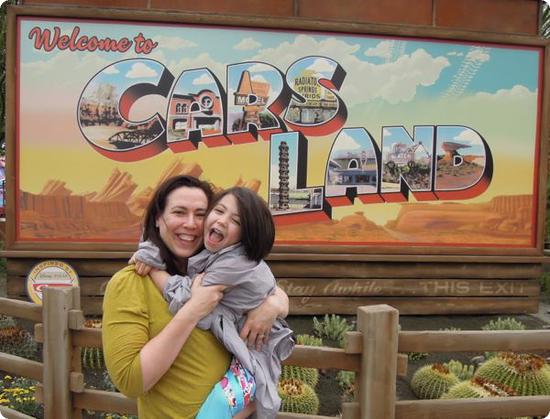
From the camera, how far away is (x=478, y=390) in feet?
12.0

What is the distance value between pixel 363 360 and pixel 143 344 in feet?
5.08

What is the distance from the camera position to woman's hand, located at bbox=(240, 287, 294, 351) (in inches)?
60.5

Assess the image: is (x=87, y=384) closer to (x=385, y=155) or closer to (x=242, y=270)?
(x=242, y=270)

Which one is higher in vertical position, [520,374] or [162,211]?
[162,211]

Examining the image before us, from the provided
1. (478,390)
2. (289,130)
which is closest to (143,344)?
(478,390)

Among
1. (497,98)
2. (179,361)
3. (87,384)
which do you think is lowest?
(87,384)

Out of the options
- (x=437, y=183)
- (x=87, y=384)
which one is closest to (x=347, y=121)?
(x=437, y=183)

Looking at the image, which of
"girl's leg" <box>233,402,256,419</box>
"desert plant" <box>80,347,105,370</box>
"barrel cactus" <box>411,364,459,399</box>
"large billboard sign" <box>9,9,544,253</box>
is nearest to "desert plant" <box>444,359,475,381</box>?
"barrel cactus" <box>411,364,459,399</box>

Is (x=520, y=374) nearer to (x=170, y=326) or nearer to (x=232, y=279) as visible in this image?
(x=232, y=279)

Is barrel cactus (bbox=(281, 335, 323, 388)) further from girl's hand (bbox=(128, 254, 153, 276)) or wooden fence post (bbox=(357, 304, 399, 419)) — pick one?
girl's hand (bbox=(128, 254, 153, 276))

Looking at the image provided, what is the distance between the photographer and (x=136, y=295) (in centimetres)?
144

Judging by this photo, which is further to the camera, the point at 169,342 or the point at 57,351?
the point at 57,351

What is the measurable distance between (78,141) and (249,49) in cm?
231

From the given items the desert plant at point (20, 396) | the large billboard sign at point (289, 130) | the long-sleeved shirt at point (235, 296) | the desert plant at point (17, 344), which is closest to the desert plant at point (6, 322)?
the desert plant at point (17, 344)
